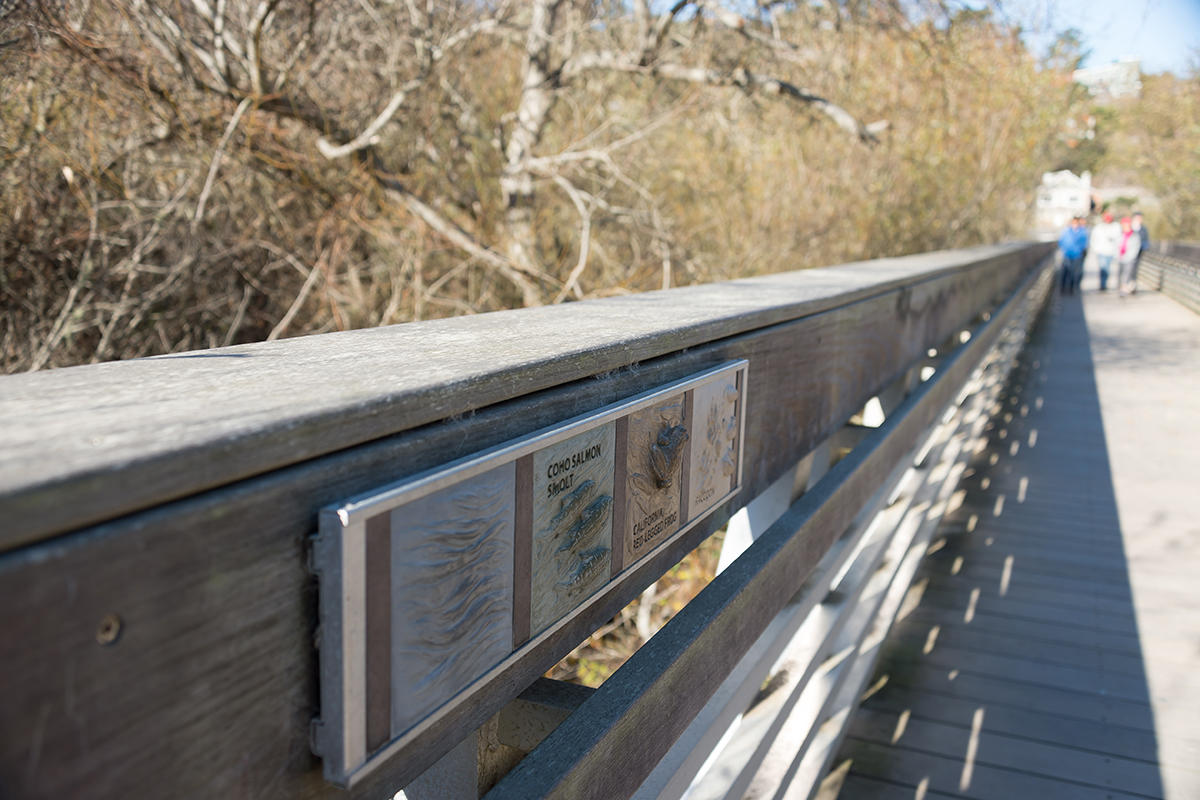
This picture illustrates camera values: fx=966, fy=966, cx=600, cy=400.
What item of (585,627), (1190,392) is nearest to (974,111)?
(1190,392)

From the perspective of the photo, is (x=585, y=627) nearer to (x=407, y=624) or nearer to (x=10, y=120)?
(x=407, y=624)

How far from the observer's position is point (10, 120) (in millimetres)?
4367

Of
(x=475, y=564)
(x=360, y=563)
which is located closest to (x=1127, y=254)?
(x=475, y=564)

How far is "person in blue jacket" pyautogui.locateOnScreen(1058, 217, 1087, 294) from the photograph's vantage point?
20359 mm

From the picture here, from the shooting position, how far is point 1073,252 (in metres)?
20.9

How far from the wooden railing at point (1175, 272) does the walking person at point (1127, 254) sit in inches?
30.0

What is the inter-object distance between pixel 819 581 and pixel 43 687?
6.39 feet

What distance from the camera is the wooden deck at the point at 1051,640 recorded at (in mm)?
3039

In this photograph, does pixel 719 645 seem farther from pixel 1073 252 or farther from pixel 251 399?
pixel 1073 252

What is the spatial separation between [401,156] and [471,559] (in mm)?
6479

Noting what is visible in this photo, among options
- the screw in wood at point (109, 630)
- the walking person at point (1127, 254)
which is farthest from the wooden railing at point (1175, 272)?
the screw in wood at point (109, 630)

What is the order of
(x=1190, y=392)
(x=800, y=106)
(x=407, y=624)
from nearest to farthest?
(x=407, y=624) → (x=800, y=106) → (x=1190, y=392)

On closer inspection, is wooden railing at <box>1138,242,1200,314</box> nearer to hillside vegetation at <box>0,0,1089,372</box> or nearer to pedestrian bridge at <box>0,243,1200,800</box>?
hillside vegetation at <box>0,0,1089,372</box>

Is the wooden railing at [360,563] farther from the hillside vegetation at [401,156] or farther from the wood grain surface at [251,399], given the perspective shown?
the hillside vegetation at [401,156]
